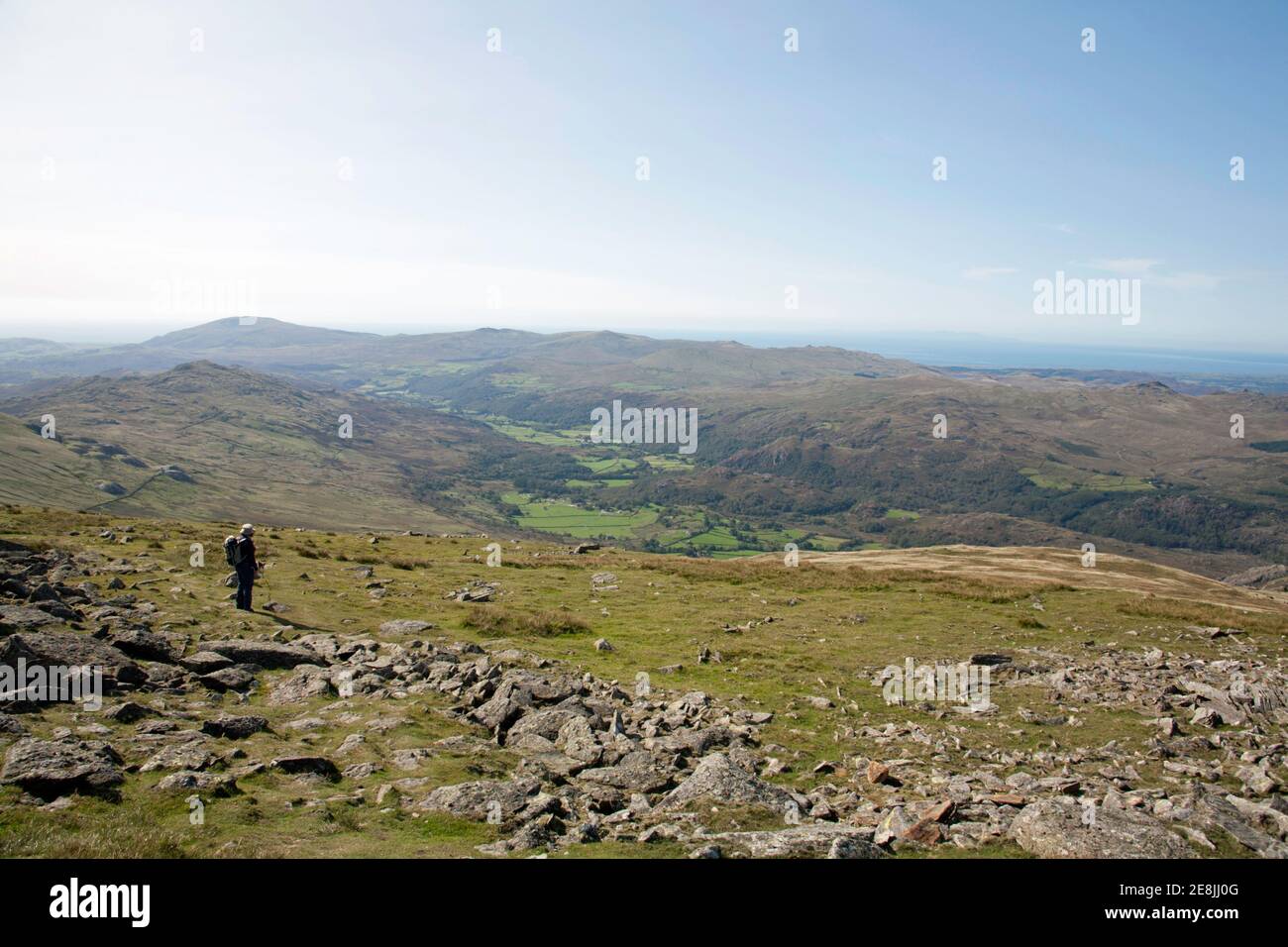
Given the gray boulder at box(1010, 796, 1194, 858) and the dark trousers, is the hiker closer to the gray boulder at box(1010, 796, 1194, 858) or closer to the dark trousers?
the dark trousers

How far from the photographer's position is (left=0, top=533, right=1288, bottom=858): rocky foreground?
36.3ft

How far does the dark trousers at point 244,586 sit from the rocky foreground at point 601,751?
2.57 meters

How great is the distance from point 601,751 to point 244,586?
16442 mm

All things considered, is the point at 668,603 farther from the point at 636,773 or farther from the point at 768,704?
the point at 636,773

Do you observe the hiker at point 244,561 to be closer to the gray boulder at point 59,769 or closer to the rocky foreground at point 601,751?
the rocky foreground at point 601,751

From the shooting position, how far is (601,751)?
15.0 metres

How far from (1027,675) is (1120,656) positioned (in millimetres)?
4686

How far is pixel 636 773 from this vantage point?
13859 mm

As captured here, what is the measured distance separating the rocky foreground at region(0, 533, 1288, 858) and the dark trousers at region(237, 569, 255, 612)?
257cm

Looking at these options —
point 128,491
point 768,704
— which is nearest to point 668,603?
point 768,704

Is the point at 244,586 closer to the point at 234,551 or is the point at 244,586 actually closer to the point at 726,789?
the point at 234,551
